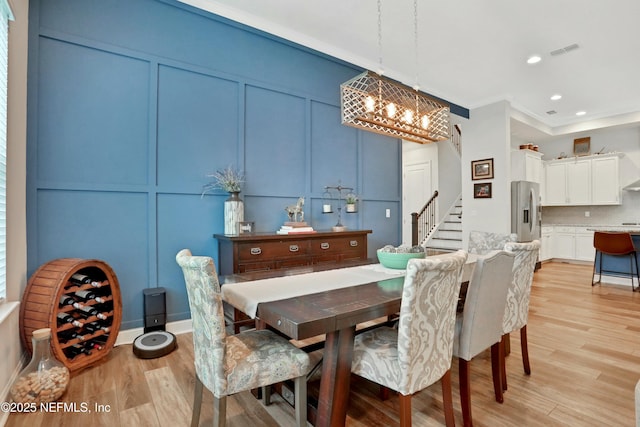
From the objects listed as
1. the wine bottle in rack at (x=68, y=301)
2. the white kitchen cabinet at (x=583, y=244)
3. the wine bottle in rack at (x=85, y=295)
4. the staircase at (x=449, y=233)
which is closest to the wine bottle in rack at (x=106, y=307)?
the wine bottle in rack at (x=85, y=295)

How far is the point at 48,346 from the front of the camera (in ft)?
6.25

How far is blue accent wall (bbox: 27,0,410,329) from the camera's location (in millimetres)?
2555

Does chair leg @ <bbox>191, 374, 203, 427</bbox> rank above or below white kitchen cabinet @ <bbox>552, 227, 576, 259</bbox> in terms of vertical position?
below

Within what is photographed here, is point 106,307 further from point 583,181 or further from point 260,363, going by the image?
point 583,181

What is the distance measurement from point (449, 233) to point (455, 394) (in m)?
5.85

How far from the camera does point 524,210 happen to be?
5.75 metres

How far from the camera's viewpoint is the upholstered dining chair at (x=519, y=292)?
2.05 meters

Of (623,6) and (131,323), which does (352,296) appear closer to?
(131,323)

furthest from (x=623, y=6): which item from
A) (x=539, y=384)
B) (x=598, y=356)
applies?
(x=539, y=384)

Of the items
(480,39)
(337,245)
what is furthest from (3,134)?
(480,39)

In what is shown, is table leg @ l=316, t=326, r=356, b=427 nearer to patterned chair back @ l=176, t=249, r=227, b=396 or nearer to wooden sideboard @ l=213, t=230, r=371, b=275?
patterned chair back @ l=176, t=249, r=227, b=396

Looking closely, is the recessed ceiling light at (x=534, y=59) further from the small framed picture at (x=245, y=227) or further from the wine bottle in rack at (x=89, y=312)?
the wine bottle in rack at (x=89, y=312)

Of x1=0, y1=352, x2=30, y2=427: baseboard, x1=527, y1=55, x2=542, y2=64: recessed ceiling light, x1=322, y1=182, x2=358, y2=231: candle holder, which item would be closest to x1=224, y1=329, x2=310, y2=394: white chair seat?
x1=0, y1=352, x2=30, y2=427: baseboard

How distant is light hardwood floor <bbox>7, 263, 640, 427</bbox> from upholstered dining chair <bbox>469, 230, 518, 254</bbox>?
0.88 meters
